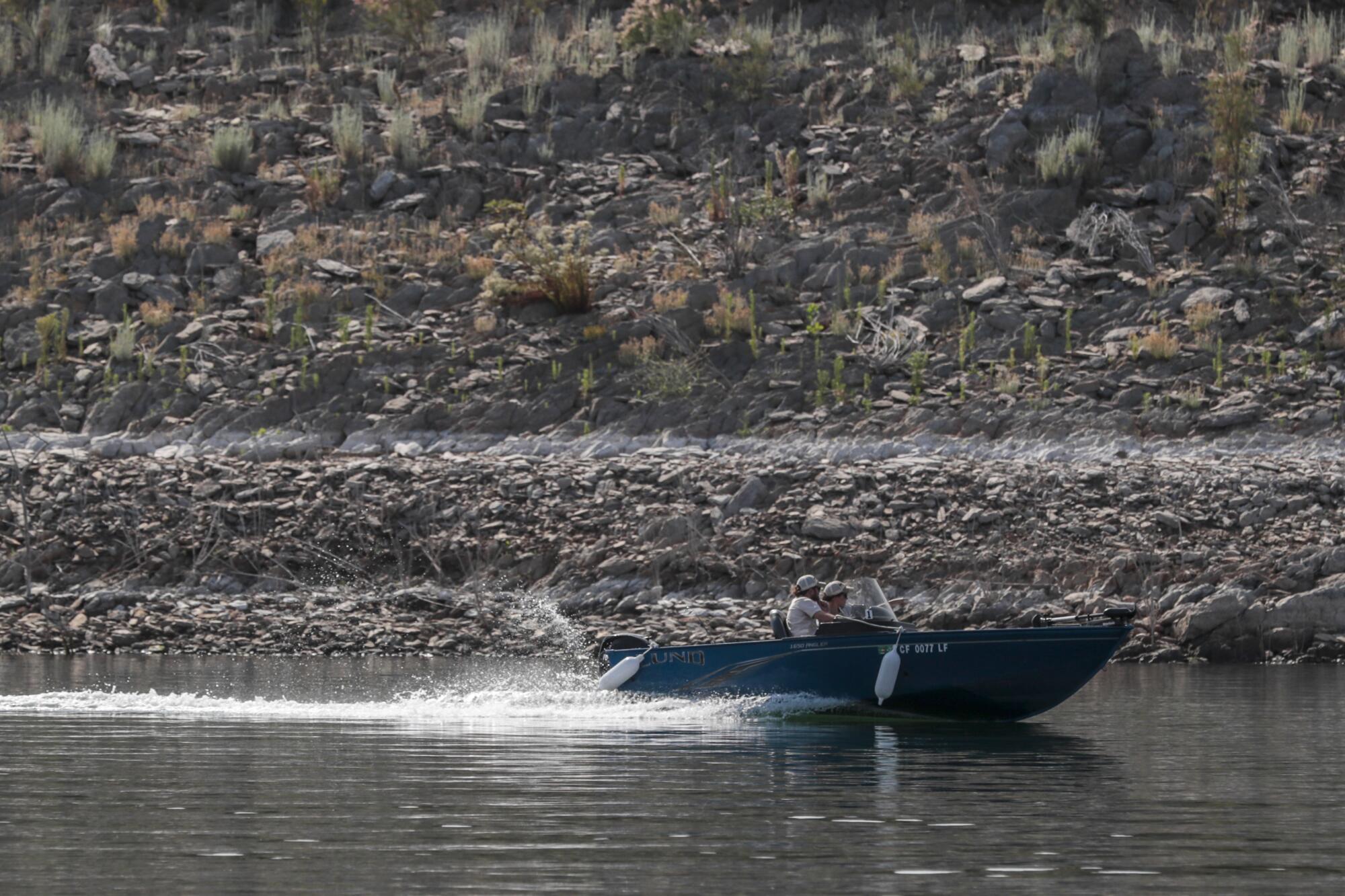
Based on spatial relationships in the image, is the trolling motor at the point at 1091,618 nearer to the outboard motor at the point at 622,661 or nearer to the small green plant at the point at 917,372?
the outboard motor at the point at 622,661

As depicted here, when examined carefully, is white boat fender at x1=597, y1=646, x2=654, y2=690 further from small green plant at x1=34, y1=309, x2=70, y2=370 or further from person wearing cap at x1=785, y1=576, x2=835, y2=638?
small green plant at x1=34, y1=309, x2=70, y2=370

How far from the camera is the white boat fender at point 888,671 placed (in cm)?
1880

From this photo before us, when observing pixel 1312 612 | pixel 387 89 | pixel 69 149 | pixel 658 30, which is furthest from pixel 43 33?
pixel 1312 612

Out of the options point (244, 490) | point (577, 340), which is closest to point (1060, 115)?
point (577, 340)

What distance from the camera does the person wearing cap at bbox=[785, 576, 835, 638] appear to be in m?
19.8

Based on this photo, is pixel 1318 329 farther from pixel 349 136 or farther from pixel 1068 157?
pixel 349 136

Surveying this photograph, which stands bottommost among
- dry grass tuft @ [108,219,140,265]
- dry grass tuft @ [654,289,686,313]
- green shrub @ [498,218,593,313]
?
dry grass tuft @ [654,289,686,313]

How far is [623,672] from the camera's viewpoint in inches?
815

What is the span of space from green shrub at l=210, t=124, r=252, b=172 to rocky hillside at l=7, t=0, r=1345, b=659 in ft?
0.34

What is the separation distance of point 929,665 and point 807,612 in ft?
5.26

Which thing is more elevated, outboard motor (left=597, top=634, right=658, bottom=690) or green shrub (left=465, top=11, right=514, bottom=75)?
green shrub (left=465, top=11, right=514, bottom=75)

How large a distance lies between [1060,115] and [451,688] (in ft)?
80.3

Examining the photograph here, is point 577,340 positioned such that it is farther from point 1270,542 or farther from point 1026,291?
point 1270,542

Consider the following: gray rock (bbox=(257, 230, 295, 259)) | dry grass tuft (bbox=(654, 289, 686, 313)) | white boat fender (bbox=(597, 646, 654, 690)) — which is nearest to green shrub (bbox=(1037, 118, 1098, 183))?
dry grass tuft (bbox=(654, 289, 686, 313))
